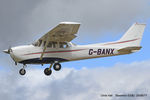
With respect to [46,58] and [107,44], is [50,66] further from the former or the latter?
[107,44]

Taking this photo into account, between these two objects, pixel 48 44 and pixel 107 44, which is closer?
pixel 48 44

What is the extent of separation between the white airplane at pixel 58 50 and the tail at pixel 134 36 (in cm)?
59

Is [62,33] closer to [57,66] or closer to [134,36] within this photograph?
[57,66]

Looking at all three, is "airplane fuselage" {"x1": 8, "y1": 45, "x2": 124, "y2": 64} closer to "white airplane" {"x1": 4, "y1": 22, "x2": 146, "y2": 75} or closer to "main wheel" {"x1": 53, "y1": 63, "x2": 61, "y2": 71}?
"white airplane" {"x1": 4, "y1": 22, "x2": 146, "y2": 75}

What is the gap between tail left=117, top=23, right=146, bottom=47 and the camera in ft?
79.0

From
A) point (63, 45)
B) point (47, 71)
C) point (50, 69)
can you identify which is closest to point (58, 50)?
point (63, 45)

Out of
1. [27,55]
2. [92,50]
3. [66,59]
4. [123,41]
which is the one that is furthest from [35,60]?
[123,41]

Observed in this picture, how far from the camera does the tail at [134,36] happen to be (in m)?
24.1

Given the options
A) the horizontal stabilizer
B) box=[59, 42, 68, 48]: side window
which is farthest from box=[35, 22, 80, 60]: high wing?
the horizontal stabilizer

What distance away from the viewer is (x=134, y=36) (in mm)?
24250

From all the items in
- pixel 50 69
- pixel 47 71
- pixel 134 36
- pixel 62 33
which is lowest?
pixel 47 71

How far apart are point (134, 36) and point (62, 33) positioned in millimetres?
5645

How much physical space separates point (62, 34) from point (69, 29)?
0.94 meters

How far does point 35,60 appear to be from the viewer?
Result: 21859mm
